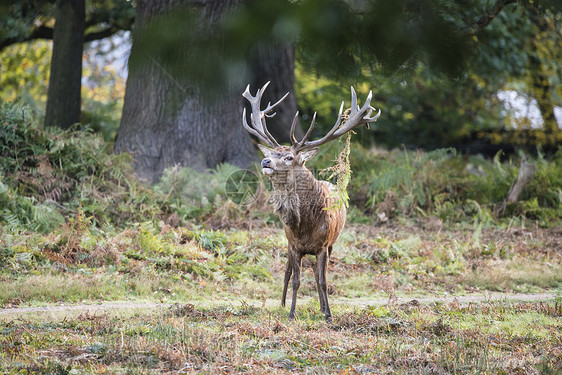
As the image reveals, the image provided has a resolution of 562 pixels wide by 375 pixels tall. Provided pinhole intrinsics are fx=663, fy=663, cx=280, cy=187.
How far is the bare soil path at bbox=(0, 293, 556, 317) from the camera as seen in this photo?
25.6 feet

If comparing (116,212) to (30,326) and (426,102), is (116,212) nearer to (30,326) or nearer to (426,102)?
(30,326)

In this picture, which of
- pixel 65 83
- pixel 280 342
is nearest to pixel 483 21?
pixel 280 342

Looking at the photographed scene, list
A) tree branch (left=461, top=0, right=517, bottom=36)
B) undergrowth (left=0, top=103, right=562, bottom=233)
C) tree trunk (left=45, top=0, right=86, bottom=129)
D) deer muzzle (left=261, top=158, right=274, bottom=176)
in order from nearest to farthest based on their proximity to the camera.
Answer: tree branch (left=461, top=0, right=517, bottom=36)
deer muzzle (left=261, top=158, right=274, bottom=176)
undergrowth (left=0, top=103, right=562, bottom=233)
tree trunk (left=45, top=0, right=86, bottom=129)

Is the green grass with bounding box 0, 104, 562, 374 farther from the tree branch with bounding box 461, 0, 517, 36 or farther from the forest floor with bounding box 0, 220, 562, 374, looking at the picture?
the tree branch with bounding box 461, 0, 517, 36

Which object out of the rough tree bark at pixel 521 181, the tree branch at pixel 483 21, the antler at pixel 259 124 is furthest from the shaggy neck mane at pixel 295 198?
the rough tree bark at pixel 521 181

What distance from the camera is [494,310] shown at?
8461mm

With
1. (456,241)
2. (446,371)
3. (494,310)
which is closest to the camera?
(446,371)

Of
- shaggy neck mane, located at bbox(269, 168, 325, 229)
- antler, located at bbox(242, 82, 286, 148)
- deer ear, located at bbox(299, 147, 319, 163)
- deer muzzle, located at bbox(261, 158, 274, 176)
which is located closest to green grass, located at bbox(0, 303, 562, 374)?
shaggy neck mane, located at bbox(269, 168, 325, 229)

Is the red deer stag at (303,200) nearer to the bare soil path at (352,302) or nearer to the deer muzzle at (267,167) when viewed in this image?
the deer muzzle at (267,167)

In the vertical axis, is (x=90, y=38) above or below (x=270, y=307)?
above

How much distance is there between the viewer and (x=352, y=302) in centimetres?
923

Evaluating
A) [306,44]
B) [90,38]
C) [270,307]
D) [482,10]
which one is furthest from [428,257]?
[90,38]

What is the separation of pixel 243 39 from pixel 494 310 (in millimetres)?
6853

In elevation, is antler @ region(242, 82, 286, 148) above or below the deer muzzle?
above
